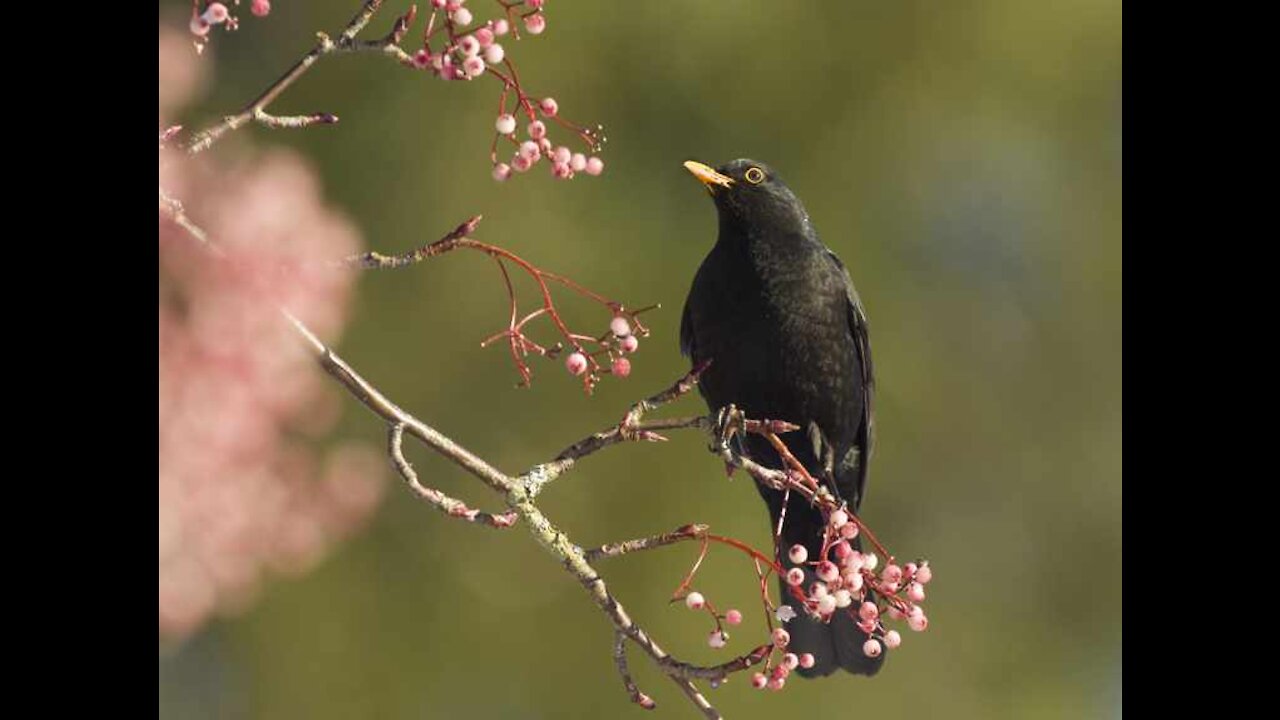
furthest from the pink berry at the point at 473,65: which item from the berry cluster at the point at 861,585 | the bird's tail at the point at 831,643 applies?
the bird's tail at the point at 831,643

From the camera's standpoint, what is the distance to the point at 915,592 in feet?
6.40

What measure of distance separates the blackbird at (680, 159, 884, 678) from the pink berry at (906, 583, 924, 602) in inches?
37.2

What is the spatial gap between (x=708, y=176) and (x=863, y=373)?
566mm

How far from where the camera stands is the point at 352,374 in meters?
1.56

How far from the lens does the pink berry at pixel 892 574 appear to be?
196 cm

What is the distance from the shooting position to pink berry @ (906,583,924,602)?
1949 mm

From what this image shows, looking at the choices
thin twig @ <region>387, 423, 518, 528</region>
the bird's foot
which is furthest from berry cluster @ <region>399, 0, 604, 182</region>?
the bird's foot

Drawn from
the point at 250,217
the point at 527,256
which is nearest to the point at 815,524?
the point at 250,217

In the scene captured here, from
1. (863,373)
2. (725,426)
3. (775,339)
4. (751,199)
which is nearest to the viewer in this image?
(725,426)

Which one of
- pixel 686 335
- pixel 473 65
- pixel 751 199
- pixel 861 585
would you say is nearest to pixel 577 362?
pixel 473 65

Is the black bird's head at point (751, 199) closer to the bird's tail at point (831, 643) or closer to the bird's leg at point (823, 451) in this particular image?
the bird's leg at point (823, 451)

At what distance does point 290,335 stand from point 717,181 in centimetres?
176

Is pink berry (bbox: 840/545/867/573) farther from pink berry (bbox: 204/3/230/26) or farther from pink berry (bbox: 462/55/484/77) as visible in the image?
pink berry (bbox: 204/3/230/26)

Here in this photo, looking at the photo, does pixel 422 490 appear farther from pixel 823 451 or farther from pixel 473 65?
pixel 823 451
